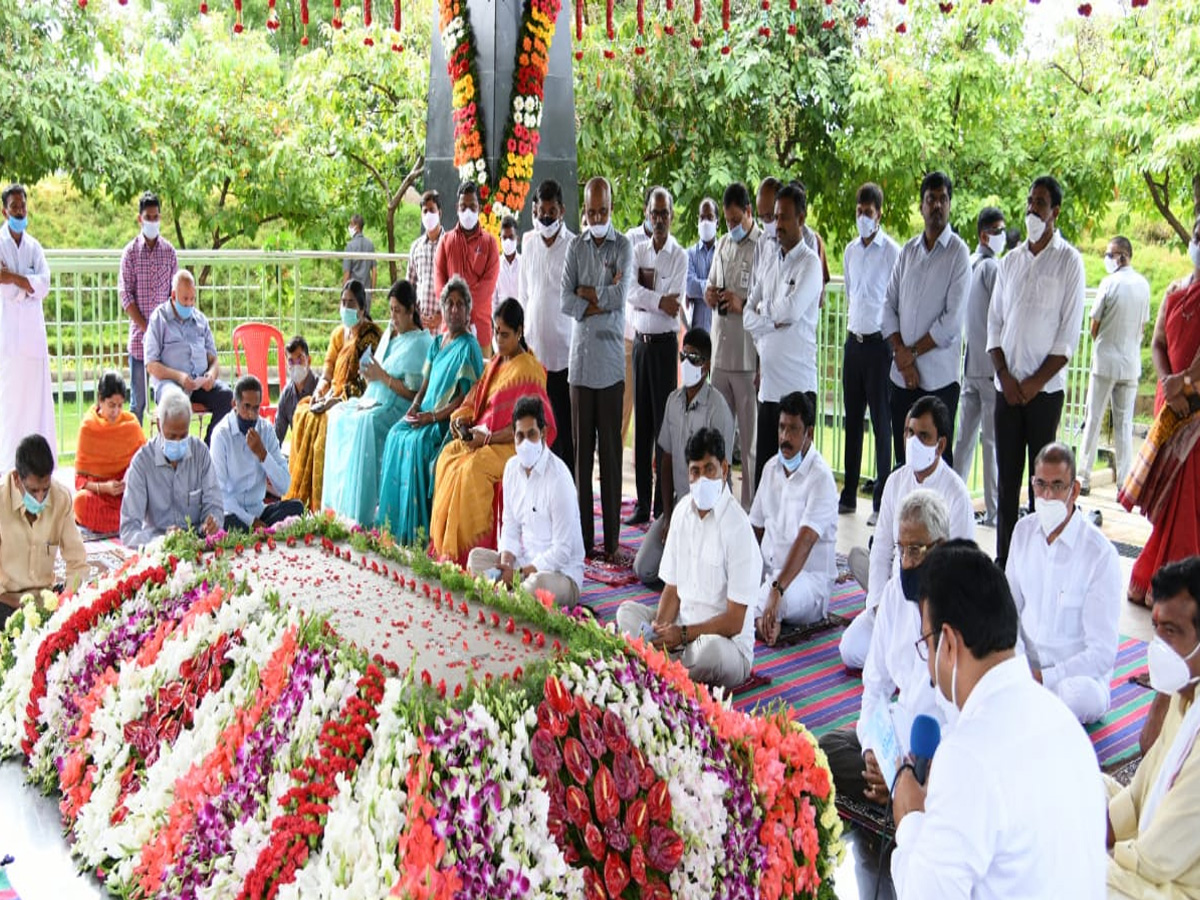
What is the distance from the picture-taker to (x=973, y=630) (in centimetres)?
225

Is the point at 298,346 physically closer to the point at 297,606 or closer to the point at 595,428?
the point at 595,428

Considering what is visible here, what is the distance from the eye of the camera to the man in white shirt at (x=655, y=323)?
7055mm

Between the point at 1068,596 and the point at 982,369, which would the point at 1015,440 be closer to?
the point at 982,369

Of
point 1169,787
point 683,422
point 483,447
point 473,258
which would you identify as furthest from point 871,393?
point 1169,787

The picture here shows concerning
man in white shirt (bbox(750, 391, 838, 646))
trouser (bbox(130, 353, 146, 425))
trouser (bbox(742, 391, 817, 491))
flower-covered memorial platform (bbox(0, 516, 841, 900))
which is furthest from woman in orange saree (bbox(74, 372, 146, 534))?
man in white shirt (bbox(750, 391, 838, 646))

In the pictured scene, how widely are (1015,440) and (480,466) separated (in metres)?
2.44

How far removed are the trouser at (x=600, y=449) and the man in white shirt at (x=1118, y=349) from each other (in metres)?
3.01

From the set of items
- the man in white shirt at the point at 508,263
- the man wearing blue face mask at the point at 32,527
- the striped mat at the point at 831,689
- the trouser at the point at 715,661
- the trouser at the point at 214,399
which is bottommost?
the striped mat at the point at 831,689

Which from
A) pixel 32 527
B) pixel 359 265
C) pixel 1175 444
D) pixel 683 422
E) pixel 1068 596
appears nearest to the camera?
pixel 1068 596

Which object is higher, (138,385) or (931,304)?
(931,304)

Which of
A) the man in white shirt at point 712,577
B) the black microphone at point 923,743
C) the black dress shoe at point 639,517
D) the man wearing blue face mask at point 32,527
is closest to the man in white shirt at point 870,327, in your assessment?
the black dress shoe at point 639,517

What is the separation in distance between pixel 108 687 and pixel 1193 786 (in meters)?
2.91

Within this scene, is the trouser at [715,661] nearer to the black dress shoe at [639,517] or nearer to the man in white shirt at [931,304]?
the man in white shirt at [931,304]

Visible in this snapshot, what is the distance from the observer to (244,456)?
666cm
